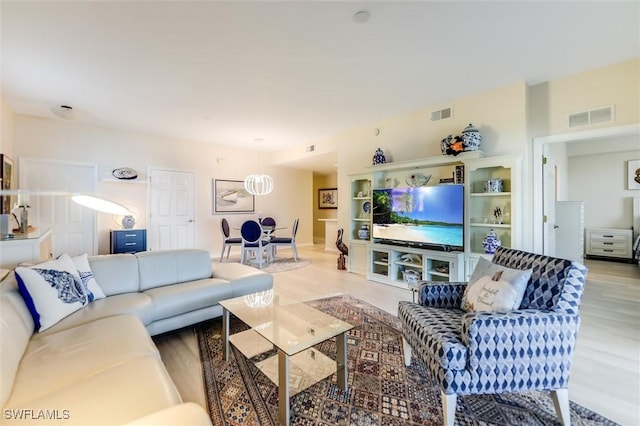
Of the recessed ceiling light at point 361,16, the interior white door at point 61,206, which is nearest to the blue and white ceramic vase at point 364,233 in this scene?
the recessed ceiling light at point 361,16

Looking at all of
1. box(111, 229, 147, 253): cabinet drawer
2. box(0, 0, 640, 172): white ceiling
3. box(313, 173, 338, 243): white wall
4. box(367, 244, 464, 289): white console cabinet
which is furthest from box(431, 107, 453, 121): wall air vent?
box(111, 229, 147, 253): cabinet drawer

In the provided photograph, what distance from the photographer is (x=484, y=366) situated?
1.46 meters

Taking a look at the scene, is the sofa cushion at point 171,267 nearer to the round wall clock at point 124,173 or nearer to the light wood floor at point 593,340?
the light wood floor at point 593,340

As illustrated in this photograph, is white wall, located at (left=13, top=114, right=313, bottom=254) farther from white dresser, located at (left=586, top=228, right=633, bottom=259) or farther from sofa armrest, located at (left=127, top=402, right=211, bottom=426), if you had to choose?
white dresser, located at (left=586, top=228, right=633, bottom=259)

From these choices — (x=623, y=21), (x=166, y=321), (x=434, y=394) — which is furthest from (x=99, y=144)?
(x=623, y=21)

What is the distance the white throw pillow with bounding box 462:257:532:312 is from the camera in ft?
5.46

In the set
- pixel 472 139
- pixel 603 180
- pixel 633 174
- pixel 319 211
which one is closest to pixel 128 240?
pixel 319 211

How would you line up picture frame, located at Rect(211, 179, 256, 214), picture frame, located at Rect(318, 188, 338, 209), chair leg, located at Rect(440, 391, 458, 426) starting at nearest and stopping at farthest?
chair leg, located at Rect(440, 391, 458, 426)
picture frame, located at Rect(211, 179, 256, 214)
picture frame, located at Rect(318, 188, 338, 209)

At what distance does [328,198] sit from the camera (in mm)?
9398

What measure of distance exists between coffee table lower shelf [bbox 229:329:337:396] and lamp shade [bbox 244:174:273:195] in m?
4.25

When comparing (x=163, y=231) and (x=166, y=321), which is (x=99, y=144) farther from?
(x=166, y=321)

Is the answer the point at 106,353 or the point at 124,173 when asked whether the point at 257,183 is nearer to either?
the point at 124,173

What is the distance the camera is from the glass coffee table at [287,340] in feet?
5.12

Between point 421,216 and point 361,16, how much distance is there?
2656mm
